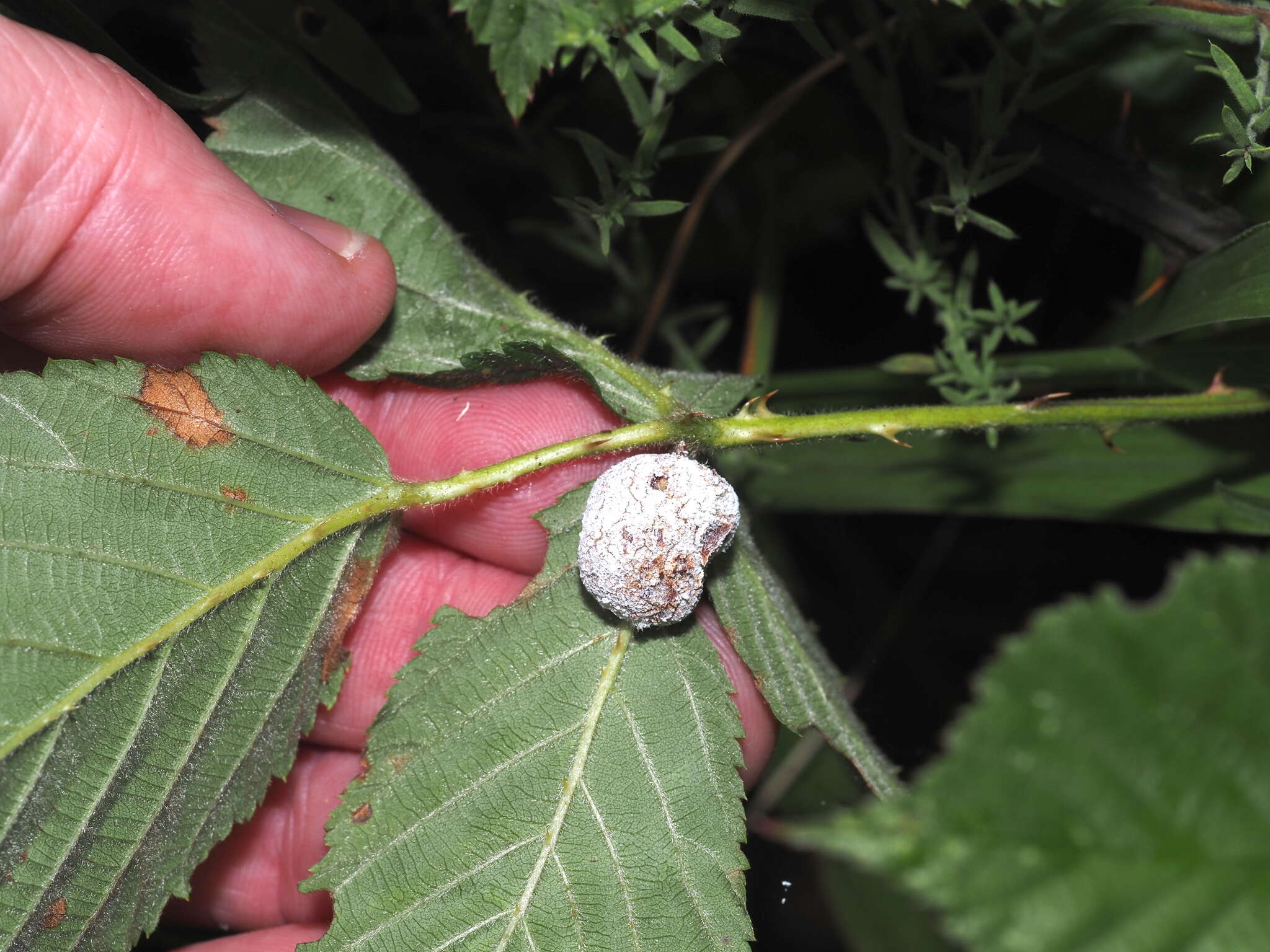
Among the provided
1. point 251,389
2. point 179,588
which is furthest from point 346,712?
point 251,389

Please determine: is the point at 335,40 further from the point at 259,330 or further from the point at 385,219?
the point at 259,330

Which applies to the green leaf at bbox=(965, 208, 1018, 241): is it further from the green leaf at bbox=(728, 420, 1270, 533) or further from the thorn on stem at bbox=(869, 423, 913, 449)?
the green leaf at bbox=(728, 420, 1270, 533)

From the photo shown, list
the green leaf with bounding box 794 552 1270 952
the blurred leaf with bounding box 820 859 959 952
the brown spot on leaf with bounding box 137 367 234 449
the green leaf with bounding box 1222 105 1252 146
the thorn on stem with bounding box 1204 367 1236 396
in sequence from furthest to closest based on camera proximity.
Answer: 1. the blurred leaf with bounding box 820 859 959 952
2. the thorn on stem with bounding box 1204 367 1236 396
3. the brown spot on leaf with bounding box 137 367 234 449
4. the green leaf with bounding box 1222 105 1252 146
5. the green leaf with bounding box 794 552 1270 952

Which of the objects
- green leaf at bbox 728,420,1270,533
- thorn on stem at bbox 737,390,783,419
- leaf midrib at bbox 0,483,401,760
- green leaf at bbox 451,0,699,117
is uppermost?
green leaf at bbox 451,0,699,117

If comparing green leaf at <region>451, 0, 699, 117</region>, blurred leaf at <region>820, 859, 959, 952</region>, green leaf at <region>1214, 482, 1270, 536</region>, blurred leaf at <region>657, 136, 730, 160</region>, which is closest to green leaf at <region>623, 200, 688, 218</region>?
blurred leaf at <region>657, 136, 730, 160</region>

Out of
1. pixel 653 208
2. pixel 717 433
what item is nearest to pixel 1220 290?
pixel 717 433
